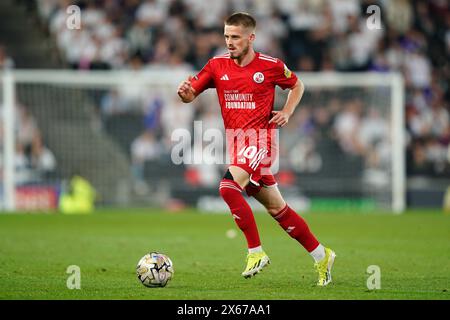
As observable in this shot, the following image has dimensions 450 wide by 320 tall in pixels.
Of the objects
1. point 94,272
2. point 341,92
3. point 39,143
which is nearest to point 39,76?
point 39,143

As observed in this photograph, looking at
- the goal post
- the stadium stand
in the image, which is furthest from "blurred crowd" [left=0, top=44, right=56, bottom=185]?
the stadium stand

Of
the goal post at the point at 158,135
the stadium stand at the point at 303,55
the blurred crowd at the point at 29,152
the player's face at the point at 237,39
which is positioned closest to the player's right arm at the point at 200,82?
the player's face at the point at 237,39

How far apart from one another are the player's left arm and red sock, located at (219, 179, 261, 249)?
697 millimetres

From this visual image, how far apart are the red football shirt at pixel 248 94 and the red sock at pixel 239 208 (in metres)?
0.27

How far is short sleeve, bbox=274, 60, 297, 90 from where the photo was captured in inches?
361

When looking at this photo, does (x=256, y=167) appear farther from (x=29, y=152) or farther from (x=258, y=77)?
(x=29, y=152)

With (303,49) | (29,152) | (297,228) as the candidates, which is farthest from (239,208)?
(303,49)

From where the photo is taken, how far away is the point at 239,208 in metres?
8.76

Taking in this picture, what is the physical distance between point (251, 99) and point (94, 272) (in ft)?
7.90

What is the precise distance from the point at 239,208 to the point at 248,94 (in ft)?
3.61

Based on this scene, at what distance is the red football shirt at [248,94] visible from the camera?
895cm

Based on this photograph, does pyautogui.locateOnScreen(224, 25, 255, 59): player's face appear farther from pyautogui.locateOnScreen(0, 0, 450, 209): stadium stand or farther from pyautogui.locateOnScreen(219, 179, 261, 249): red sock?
pyautogui.locateOnScreen(0, 0, 450, 209): stadium stand

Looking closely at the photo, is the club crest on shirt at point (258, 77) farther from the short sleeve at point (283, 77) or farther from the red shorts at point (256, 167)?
the red shorts at point (256, 167)

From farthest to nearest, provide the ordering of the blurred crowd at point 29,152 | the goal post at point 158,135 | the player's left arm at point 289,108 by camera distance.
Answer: the goal post at point 158,135
the blurred crowd at point 29,152
the player's left arm at point 289,108
